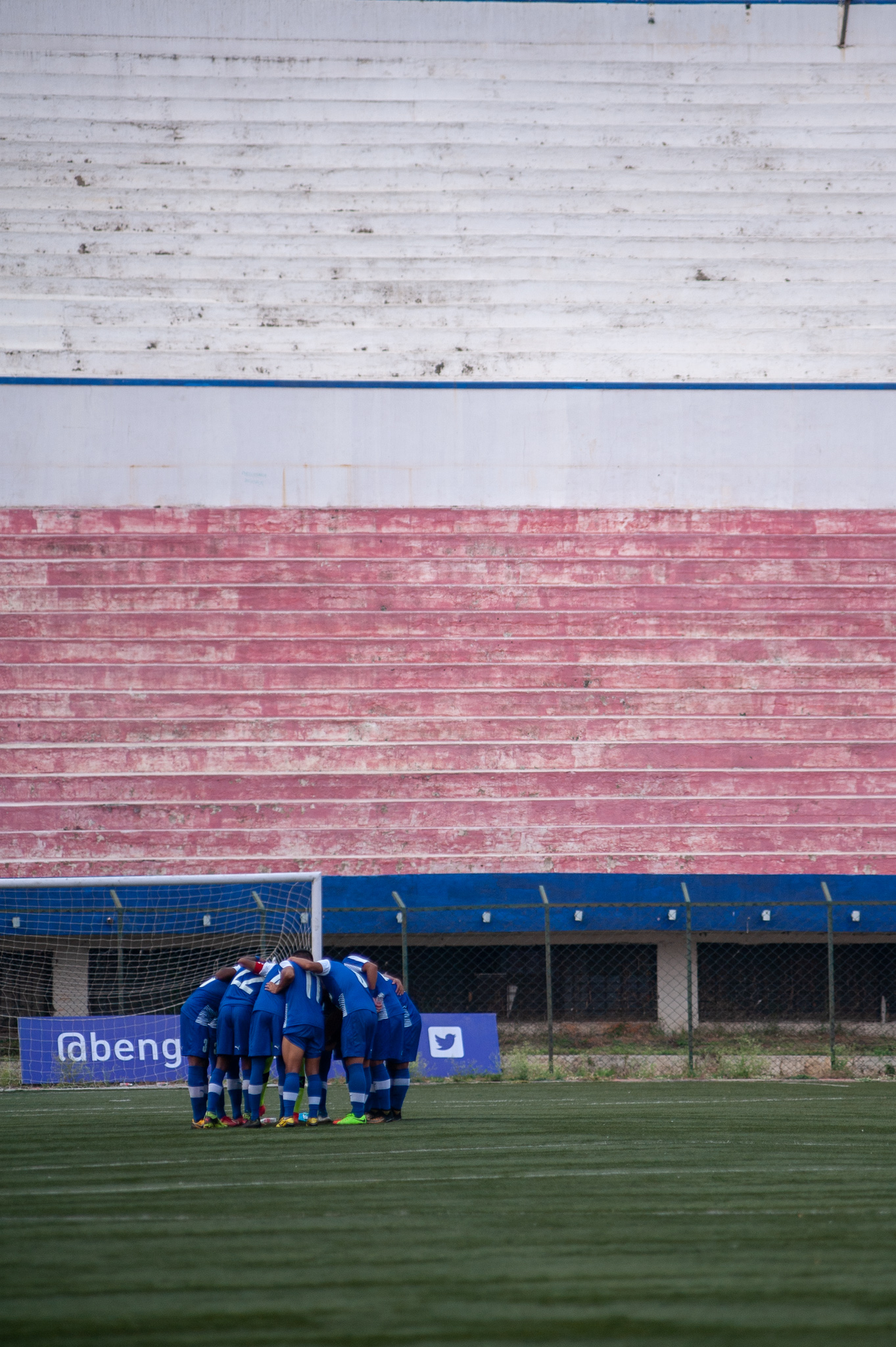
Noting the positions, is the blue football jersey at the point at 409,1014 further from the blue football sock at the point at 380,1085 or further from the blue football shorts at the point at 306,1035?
the blue football shorts at the point at 306,1035

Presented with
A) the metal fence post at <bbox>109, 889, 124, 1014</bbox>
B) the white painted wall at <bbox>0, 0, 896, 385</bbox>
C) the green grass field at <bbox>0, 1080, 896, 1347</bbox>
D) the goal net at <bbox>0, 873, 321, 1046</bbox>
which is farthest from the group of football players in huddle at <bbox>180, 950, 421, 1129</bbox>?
the white painted wall at <bbox>0, 0, 896, 385</bbox>

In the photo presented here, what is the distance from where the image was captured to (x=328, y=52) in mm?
30922

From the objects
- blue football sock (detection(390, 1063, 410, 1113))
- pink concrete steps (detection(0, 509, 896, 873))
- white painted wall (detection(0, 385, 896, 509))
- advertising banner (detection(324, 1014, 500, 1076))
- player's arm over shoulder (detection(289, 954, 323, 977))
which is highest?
white painted wall (detection(0, 385, 896, 509))

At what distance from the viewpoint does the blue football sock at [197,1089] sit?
1160cm

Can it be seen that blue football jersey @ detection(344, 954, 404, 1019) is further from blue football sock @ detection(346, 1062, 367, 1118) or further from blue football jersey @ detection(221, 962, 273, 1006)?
blue football jersey @ detection(221, 962, 273, 1006)

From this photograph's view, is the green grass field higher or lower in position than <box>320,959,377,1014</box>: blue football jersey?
lower

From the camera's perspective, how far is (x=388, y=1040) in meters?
11.6

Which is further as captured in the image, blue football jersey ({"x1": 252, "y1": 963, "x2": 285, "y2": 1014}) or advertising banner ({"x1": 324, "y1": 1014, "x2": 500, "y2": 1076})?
advertising banner ({"x1": 324, "y1": 1014, "x2": 500, "y2": 1076})

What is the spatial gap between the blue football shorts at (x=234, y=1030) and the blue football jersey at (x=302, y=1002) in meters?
0.60

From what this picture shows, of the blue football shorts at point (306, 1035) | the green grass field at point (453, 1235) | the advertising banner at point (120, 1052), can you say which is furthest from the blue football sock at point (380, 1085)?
the advertising banner at point (120, 1052)

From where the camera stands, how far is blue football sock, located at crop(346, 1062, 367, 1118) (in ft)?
36.4

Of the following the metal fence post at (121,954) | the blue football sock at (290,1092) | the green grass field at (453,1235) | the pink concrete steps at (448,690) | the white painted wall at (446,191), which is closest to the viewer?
the green grass field at (453,1235)

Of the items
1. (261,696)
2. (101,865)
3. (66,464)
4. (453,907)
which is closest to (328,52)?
(66,464)

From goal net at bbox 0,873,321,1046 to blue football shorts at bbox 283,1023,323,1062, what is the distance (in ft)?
27.5
